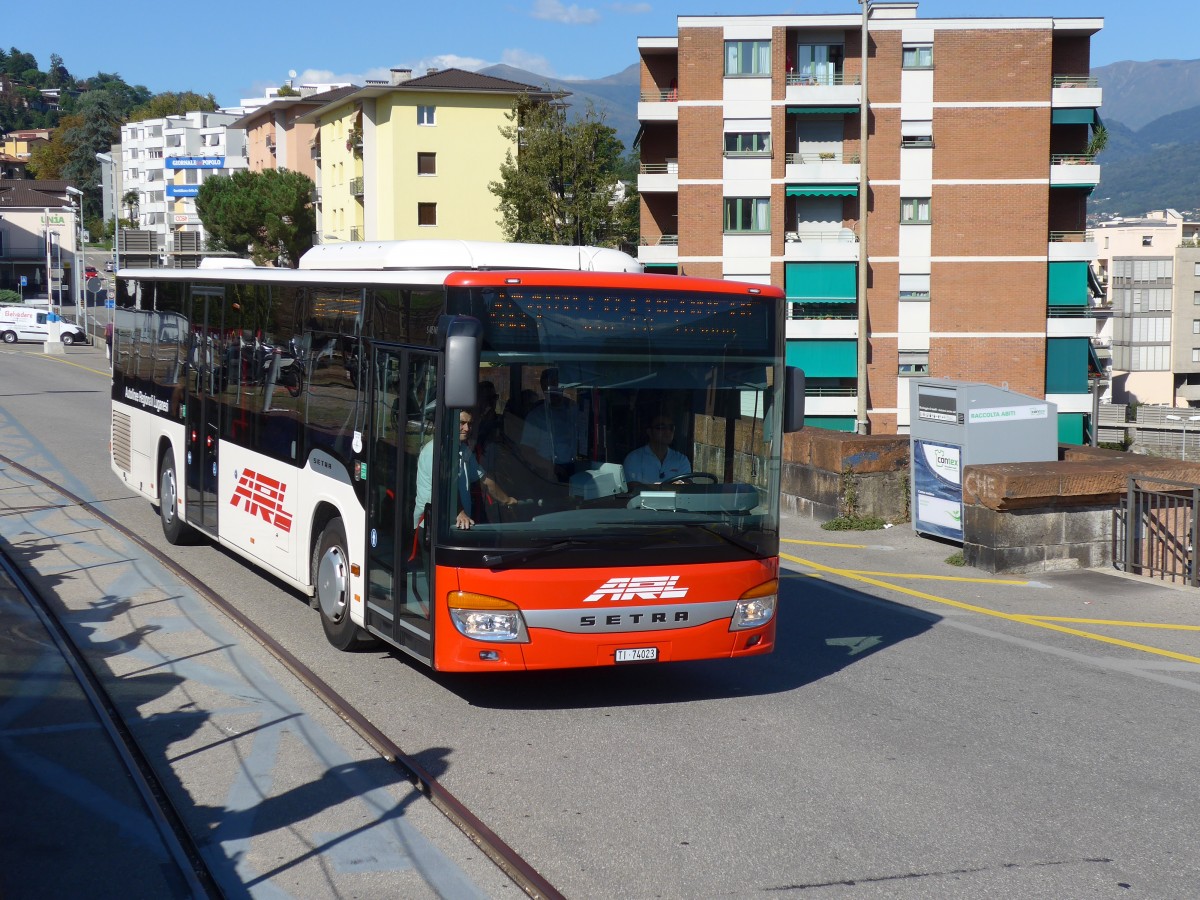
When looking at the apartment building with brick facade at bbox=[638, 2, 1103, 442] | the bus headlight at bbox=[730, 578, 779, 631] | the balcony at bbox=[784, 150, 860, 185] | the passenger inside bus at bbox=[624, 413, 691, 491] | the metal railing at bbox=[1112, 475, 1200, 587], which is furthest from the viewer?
the apartment building with brick facade at bbox=[638, 2, 1103, 442]

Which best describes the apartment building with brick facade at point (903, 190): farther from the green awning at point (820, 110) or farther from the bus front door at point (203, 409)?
the bus front door at point (203, 409)

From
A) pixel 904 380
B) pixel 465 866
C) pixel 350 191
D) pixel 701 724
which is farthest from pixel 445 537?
pixel 350 191

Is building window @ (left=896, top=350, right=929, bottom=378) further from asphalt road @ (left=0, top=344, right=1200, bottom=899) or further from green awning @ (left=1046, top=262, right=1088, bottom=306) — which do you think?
A: asphalt road @ (left=0, top=344, right=1200, bottom=899)

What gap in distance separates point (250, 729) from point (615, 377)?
113 inches

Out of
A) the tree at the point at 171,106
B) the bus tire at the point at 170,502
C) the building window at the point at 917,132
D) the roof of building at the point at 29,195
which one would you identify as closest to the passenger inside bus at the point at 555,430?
the bus tire at the point at 170,502

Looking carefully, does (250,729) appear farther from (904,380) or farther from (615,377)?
(904,380)

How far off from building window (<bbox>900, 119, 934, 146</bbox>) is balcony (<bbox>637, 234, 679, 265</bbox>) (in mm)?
10960

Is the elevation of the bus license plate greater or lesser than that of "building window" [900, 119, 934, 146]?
lesser

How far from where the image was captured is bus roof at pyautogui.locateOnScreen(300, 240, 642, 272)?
30.8 ft


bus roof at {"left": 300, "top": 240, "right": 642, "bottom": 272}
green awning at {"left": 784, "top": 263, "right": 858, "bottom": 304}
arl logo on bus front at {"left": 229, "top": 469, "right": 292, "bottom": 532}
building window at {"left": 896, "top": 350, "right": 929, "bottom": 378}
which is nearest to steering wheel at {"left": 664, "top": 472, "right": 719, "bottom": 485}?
bus roof at {"left": 300, "top": 240, "right": 642, "bottom": 272}

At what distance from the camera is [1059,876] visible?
5672 millimetres

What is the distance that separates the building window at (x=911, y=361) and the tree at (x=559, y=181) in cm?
1472

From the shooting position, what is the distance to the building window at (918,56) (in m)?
60.9

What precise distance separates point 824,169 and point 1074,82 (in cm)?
1203
